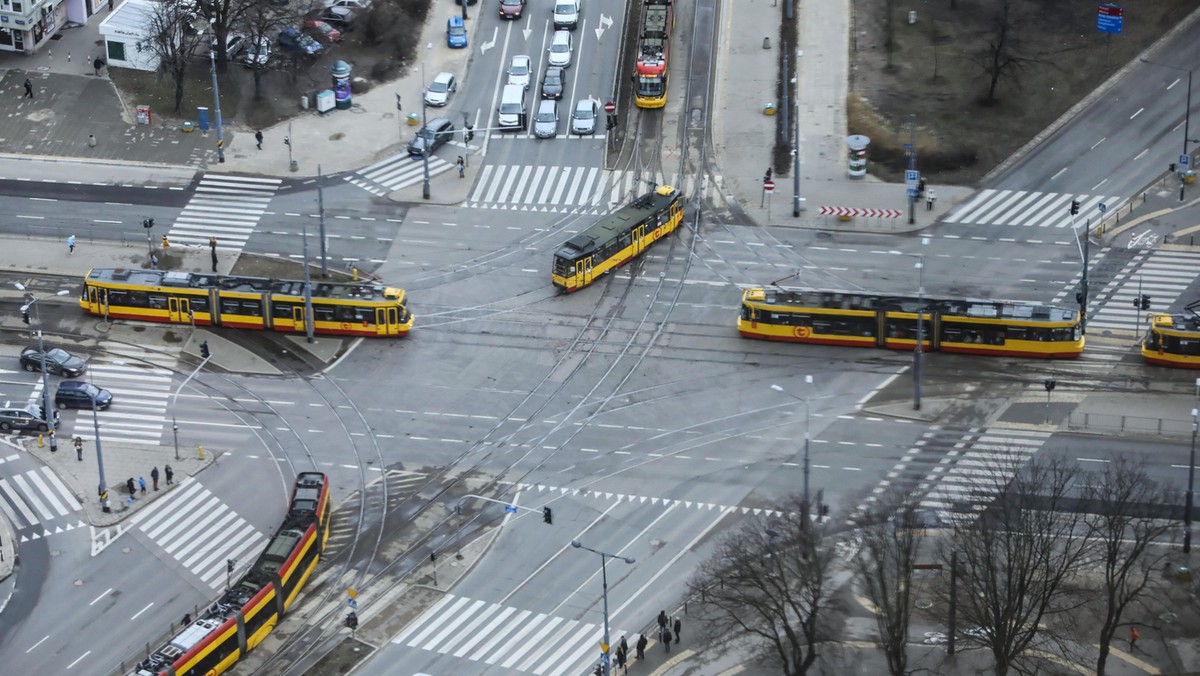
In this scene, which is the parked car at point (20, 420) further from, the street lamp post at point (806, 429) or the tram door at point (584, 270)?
the street lamp post at point (806, 429)

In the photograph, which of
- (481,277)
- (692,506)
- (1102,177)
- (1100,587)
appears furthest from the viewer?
→ (1102,177)

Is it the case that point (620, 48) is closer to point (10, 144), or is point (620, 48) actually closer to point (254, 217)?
point (254, 217)

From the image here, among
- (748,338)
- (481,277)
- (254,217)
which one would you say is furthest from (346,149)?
(748,338)

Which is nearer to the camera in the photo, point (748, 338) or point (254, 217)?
point (748, 338)

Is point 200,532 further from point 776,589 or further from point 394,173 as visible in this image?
point 394,173

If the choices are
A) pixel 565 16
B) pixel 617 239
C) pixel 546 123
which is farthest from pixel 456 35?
pixel 617 239
